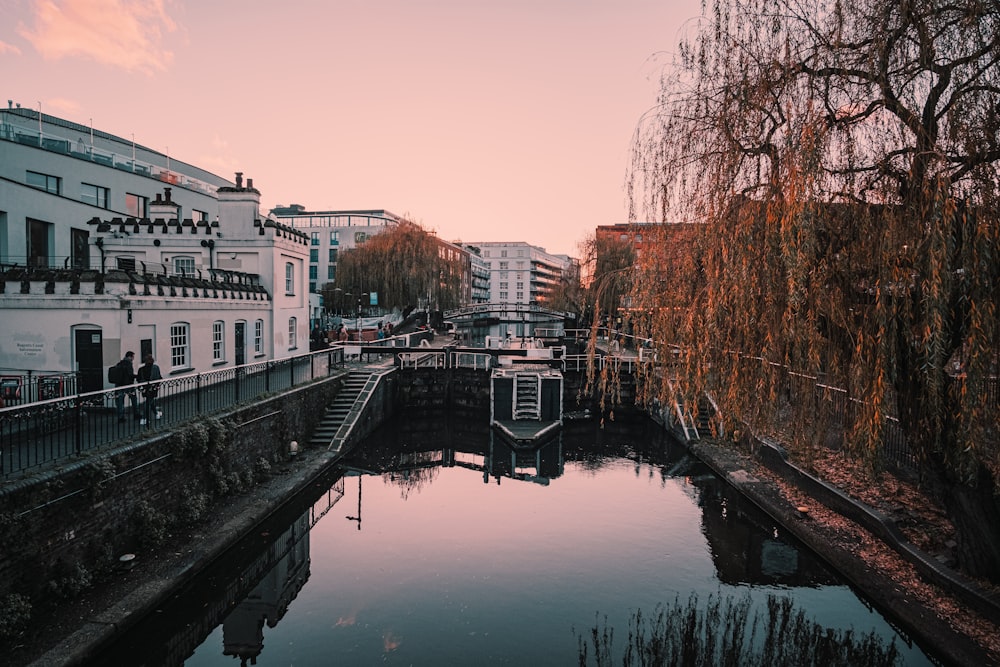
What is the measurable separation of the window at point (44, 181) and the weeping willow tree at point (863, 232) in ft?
96.8

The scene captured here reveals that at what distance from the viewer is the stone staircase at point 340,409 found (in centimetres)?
2064

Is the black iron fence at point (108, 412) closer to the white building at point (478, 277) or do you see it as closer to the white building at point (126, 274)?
the white building at point (126, 274)

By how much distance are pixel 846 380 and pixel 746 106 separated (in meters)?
4.47

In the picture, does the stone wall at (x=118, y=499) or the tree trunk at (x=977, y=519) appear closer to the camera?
the stone wall at (x=118, y=499)

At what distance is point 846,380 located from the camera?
912cm

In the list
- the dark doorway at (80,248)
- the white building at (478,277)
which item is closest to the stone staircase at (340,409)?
the dark doorway at (80,248)

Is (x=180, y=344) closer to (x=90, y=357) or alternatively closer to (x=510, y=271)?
(x=90, y=357)

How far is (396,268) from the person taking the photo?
53.3m

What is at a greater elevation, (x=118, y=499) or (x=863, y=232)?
(x=863, y=232)

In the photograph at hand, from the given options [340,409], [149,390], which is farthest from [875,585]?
[340,409]

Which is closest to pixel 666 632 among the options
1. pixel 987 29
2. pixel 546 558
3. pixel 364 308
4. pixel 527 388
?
pixel 546 558

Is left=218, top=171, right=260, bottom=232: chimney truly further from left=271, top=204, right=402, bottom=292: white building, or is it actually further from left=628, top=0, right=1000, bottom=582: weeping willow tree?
left=271, top=204, right=402, bottom=292: white building

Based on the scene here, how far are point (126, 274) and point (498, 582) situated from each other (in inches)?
500

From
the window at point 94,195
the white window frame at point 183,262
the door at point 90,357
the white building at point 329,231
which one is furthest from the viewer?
the white building at point 329,231
